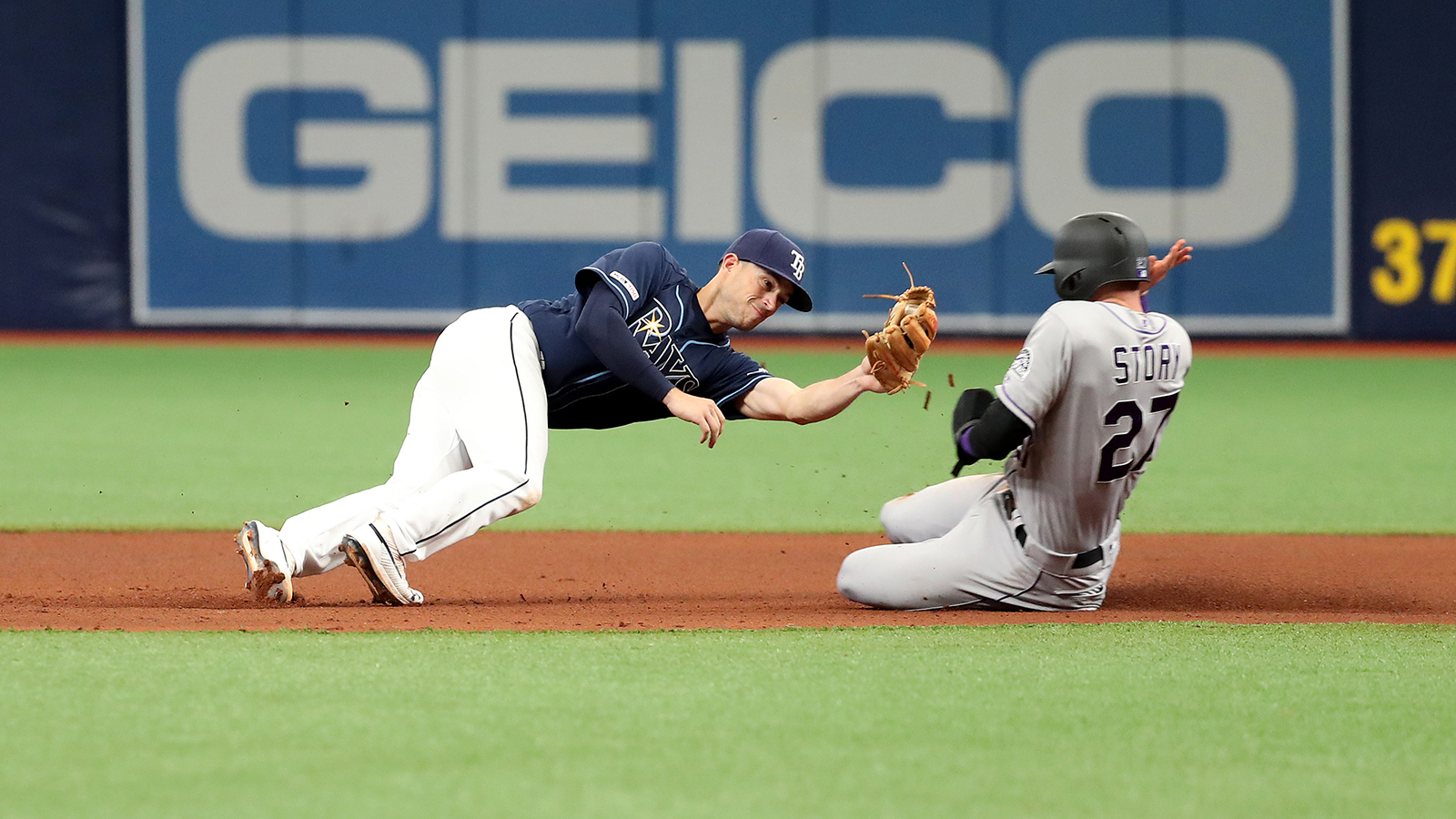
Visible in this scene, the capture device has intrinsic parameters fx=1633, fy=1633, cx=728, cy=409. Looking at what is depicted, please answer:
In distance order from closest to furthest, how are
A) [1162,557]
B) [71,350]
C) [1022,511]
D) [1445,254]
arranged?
[1022,511]
[1162,557]
[71,350]
[1445,254]

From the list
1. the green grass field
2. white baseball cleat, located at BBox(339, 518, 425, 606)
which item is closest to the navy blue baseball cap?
the green grass field

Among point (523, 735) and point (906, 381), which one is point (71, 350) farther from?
point (523, 735)

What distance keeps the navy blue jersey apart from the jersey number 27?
1148 mm

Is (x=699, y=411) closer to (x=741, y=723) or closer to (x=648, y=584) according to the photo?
(x=648, y=584)

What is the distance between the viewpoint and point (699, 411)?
4.77 metres

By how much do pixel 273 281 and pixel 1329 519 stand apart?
12.0m

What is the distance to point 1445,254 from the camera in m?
16.2

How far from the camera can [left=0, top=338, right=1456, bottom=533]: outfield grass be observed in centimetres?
730

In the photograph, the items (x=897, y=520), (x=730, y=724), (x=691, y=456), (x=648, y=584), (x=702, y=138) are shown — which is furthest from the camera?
(x=702, y=138)

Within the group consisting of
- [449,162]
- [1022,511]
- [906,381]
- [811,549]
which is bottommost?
[811,549]

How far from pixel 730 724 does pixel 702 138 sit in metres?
13.6

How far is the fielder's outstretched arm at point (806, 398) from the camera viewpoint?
4996mm

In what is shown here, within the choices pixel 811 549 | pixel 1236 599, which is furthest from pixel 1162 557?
pixel 811 549

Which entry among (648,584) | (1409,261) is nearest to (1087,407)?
(648,584)
